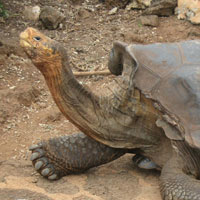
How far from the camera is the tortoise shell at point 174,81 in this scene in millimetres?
2521

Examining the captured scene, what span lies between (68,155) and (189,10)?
4.66 meters

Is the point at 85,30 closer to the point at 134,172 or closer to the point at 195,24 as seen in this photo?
the point at 195,24

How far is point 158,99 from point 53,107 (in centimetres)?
240

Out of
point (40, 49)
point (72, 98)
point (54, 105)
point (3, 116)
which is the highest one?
point (40, 49)

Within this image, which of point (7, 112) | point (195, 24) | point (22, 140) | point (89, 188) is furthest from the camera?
point (195, 24)

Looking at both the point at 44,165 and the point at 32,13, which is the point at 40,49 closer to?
the point at 44,165

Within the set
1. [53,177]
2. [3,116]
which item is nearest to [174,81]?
[53,177]

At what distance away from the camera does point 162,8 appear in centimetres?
698

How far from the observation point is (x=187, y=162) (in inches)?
104

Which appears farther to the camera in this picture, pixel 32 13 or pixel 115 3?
pixel 115 3

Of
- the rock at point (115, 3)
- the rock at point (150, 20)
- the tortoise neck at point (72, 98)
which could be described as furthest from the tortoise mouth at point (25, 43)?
the rock at point (115, 3)

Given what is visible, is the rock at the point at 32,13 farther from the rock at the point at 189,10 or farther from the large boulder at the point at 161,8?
the rock at the point at 189,10

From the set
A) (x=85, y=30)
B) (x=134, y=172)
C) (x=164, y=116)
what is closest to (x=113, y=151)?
(x=134, y=172)

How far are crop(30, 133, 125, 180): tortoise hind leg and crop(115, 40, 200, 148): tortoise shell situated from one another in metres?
0.59
